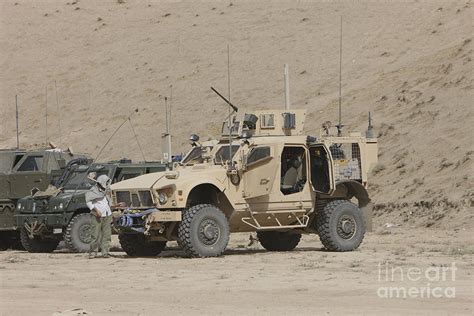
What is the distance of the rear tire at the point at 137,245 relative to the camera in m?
19.8

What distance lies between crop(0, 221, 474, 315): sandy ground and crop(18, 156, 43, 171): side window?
3.11 metres

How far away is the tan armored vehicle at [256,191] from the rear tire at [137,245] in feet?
0.06

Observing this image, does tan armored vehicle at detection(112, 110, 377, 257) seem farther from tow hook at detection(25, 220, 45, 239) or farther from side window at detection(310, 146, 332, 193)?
tow hook at detection(25, 220, 45, 239)

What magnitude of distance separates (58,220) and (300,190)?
14.6ft

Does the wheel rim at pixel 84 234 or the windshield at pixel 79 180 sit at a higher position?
the windshield at pixel 79 180

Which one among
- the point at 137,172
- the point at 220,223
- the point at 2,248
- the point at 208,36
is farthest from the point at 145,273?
the point at 208,36

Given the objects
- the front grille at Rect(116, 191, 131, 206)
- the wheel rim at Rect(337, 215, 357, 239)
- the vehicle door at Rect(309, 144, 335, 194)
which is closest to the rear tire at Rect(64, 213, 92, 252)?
the front grille at Rect(116, 191, 131, 206)

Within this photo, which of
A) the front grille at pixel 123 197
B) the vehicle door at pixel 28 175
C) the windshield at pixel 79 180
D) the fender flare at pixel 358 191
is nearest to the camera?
the front grille at pixel 123 197

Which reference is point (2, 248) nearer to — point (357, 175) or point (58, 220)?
point (58, 220)

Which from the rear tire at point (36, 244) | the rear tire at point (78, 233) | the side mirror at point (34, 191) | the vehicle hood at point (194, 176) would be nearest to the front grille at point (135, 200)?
the vehicle hood at point (194, 176)

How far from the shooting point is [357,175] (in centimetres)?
2020

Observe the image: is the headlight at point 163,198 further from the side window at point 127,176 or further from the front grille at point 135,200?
the side window at point 127,176

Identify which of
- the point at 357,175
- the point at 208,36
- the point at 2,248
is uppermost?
the point at 208,36

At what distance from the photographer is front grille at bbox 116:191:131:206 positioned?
62.4 feet
